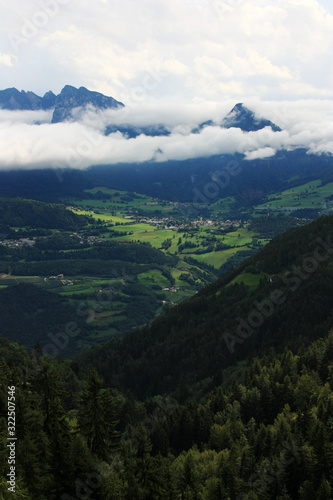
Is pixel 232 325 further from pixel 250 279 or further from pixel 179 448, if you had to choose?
pixel 179 448

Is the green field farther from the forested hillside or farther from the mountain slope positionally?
the forested hillside

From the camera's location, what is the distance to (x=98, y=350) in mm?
124812

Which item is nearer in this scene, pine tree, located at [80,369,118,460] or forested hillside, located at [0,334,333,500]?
forested hillside, located at [0,334,333,500]

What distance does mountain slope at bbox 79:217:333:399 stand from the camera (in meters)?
104

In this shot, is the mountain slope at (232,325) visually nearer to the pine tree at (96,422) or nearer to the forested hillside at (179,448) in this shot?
the forested hillside at (179,448)

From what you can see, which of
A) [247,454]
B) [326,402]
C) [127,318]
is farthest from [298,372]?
[127,318]

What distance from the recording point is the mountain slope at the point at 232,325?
343 feet

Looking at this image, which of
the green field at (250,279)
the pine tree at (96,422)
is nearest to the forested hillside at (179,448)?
the pine tree at (96,422)

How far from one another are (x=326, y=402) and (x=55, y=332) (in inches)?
5990

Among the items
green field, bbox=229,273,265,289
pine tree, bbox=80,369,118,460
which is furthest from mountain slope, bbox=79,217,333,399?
pine tree, bbox=80,369,118,460

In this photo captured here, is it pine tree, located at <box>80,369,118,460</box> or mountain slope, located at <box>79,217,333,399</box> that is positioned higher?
pine tree, located at <box>80,369,118,460</box>

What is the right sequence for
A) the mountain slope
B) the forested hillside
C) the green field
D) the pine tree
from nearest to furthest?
the forested hillside < the pine tree < the mountain slope < the green field

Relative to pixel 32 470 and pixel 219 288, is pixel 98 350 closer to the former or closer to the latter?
pixel 219 288

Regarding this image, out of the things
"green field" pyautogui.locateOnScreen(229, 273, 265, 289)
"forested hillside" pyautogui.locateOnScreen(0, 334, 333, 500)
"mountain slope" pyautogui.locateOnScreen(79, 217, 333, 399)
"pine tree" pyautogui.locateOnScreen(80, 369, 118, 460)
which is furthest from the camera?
"green field" pyautogui.locateOnScreen(229, 273, 265, 289)
